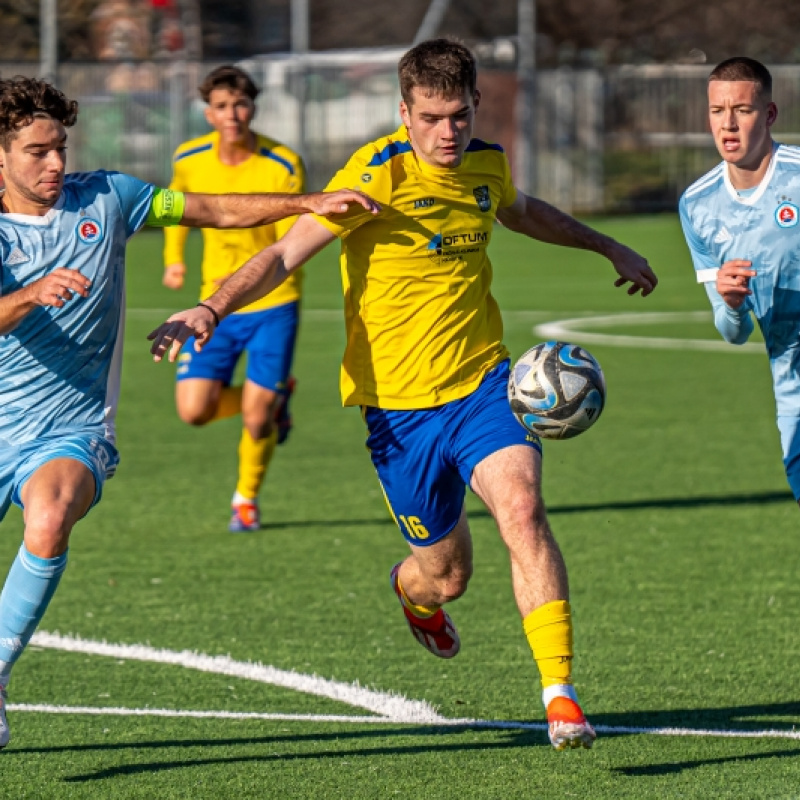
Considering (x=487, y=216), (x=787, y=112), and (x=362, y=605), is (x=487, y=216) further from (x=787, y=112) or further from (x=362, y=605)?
(x=787, y=112)

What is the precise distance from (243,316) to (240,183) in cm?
83

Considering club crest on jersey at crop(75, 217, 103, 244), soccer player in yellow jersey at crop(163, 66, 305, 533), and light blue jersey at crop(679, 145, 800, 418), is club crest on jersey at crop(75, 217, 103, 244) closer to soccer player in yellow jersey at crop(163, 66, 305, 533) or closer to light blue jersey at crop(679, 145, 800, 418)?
light blue jersey at crop(679, 145, 800, 418)

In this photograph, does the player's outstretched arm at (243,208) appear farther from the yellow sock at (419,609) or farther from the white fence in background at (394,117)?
the white fence in background at (394,117)

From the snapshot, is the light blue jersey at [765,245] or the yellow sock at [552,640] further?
the light blue jersey at [765,245]

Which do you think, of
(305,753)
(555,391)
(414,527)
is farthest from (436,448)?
(305,753)

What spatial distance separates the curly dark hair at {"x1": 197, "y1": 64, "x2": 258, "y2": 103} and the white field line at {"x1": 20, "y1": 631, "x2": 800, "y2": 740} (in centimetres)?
419

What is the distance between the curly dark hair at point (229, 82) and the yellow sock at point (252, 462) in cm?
204

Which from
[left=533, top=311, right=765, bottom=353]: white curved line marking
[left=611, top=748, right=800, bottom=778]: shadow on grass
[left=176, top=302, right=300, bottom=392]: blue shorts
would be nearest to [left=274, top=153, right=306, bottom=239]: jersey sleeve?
[left=176, top=302, right=300, bottom=392]: blue shorts

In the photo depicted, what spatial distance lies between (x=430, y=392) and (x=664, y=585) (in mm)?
2748

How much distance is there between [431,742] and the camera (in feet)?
20.2

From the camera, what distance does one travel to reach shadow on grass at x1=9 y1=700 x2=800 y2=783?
5867 millimetres

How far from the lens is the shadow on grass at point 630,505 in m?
10.5

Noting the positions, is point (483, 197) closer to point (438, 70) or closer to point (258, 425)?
point (438, 70)

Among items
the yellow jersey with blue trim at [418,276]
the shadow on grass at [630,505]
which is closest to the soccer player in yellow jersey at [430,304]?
the yellow jersey with blue trim at [418,276]
